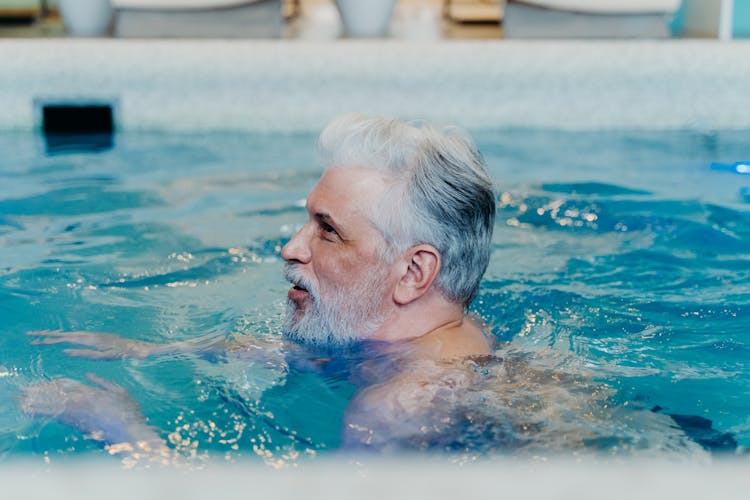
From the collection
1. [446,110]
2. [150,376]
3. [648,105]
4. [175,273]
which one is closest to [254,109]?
[446,110]

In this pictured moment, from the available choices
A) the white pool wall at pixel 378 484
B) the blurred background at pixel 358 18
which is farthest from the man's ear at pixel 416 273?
the blurred background at pixel 358 18

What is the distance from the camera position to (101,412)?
2232 mm

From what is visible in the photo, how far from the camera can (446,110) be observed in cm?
643

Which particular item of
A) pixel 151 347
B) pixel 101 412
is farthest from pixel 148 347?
pixel 101 412

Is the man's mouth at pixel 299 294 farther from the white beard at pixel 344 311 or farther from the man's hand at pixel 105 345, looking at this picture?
the man's hand at pixel 105 345

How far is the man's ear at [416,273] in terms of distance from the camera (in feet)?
7.66

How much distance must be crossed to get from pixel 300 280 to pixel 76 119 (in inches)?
178

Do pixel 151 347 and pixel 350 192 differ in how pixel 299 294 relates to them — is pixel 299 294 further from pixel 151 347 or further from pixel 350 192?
pixel 151 347

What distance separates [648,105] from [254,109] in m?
2.48

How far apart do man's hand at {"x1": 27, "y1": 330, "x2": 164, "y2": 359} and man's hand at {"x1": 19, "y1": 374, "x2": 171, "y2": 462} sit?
204 mm

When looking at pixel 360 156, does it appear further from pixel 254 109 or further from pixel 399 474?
pixel 254 109

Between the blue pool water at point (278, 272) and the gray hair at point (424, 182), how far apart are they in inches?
15.8

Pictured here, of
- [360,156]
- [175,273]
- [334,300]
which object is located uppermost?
[360,156]

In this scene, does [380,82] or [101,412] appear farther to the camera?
[380,82]
